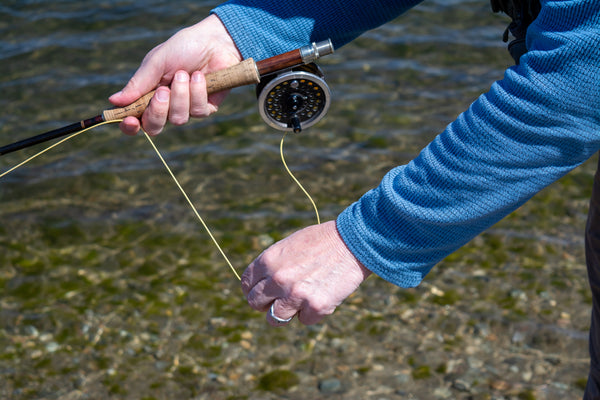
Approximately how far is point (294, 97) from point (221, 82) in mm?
317

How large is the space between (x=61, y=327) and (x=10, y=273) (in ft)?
2.21

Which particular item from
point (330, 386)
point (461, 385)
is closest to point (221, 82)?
point (330, 386)

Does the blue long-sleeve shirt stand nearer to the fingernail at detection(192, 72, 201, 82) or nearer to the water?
the fingernail at detection(192, 72, 201, 82)

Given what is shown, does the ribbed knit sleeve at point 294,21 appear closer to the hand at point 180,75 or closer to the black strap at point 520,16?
the hand at point 180,75

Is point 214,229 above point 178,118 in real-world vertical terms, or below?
below

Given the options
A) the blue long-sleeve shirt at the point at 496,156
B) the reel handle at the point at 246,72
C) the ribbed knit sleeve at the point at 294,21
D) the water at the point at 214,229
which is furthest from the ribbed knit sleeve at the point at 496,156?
the water at the point at 214,229

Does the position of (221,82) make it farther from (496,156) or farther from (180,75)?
(496,156)

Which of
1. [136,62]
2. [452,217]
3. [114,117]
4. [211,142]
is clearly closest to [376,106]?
[211,142]

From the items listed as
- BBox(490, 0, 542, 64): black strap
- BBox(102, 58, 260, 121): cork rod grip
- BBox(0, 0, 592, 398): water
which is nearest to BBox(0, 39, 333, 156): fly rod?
BBox(102, 58, 260, 121): cork rod grip

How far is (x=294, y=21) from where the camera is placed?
2461mm

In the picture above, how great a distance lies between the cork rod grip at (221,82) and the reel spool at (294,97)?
103 mm

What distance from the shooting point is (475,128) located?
5.42ft

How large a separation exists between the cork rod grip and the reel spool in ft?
0.34

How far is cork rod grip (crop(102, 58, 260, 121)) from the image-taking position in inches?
93.1
